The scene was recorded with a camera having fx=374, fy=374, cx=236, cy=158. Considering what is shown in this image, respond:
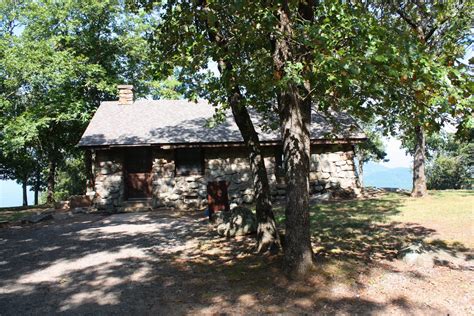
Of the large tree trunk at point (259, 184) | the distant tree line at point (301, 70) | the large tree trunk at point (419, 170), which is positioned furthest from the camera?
the large tree trunk at point (419, 170)

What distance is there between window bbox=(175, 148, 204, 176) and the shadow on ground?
578cm

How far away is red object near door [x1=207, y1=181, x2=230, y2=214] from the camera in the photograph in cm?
1169

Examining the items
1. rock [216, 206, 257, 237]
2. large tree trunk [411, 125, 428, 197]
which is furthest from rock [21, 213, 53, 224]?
large tree trunk [411, 125, 428, 197]

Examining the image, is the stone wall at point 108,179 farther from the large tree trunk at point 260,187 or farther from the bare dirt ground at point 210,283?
the large tree trunk at point 260,187

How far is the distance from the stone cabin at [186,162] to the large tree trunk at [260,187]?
8.16 m

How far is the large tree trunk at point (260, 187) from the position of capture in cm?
721

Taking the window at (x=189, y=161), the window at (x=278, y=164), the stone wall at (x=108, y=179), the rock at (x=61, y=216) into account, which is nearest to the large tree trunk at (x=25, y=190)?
the stone wall at (x=108, y=179)

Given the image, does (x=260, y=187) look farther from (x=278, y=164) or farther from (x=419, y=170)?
(x=419, y=170)

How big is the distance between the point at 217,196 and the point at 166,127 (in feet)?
21.5

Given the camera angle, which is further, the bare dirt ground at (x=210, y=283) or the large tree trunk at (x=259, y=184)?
the large tree trunk at (x=259, y=184)

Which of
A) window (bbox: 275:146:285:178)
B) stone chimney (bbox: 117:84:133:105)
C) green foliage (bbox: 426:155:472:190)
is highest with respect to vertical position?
stone chimney (bbox: 117:84:133:105)

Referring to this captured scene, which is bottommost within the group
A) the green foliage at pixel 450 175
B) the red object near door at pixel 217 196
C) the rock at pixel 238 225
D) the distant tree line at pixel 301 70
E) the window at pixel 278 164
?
the green foliage at pixel 450 175

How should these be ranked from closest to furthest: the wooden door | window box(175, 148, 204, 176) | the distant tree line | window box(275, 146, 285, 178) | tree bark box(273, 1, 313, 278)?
the distant tree line
tree bark box(273, 1, 313, 278)
window box(175, 148, 204, 176)
window box(275, 146, 285, 178)
the wooden door

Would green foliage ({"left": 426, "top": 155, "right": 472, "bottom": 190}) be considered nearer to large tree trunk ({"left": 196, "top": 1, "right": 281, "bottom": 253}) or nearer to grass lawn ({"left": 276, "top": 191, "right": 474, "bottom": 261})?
grass lawn ({"left": 276, "top": 191, "right": 474, "bottom": 261})
